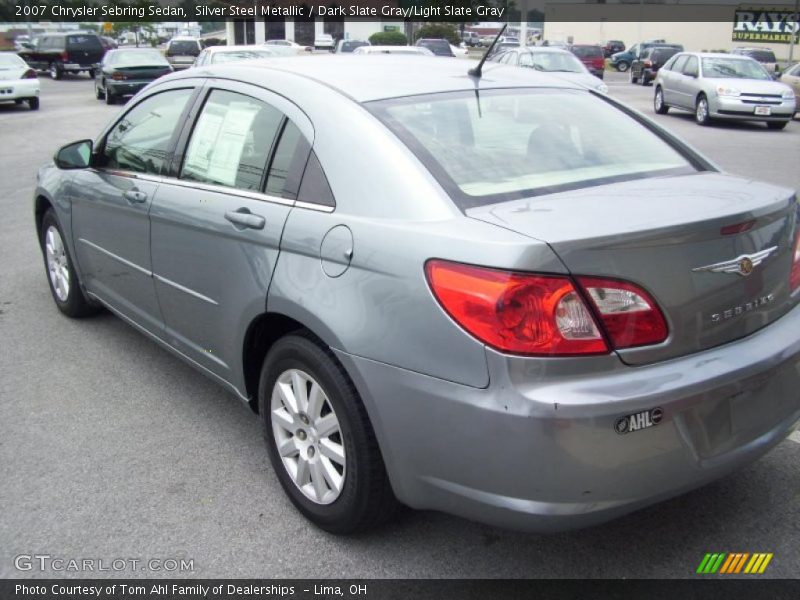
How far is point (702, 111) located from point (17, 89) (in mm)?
16461

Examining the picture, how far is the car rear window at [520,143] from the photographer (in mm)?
2826

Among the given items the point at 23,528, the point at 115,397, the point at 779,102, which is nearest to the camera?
the point at 23,528

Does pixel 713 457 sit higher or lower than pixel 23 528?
higher

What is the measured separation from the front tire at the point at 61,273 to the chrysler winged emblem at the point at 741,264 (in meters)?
4.00

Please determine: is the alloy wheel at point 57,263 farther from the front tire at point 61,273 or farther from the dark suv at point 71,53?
the dark suv at point 71,53

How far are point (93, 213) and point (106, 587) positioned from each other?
2392 mm

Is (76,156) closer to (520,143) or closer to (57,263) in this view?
(57,263)

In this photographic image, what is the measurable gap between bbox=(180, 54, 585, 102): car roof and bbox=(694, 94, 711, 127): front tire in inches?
611

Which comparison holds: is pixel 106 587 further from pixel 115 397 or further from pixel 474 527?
pixel 115 397

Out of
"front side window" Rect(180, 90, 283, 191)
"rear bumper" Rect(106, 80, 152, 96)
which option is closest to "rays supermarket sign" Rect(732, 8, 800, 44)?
→ "rear bumper" Rect(106, 80, 152, 96)

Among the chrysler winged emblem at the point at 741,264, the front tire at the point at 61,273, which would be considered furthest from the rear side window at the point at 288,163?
the front tire at the point at 61,273

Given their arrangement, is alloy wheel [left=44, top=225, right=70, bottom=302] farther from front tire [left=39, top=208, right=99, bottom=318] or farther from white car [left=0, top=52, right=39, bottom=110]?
white car [left=0, top=52, right=39, bottom=110]

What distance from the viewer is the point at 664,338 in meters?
2.38

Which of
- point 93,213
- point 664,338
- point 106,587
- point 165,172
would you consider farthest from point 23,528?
point 664,338
